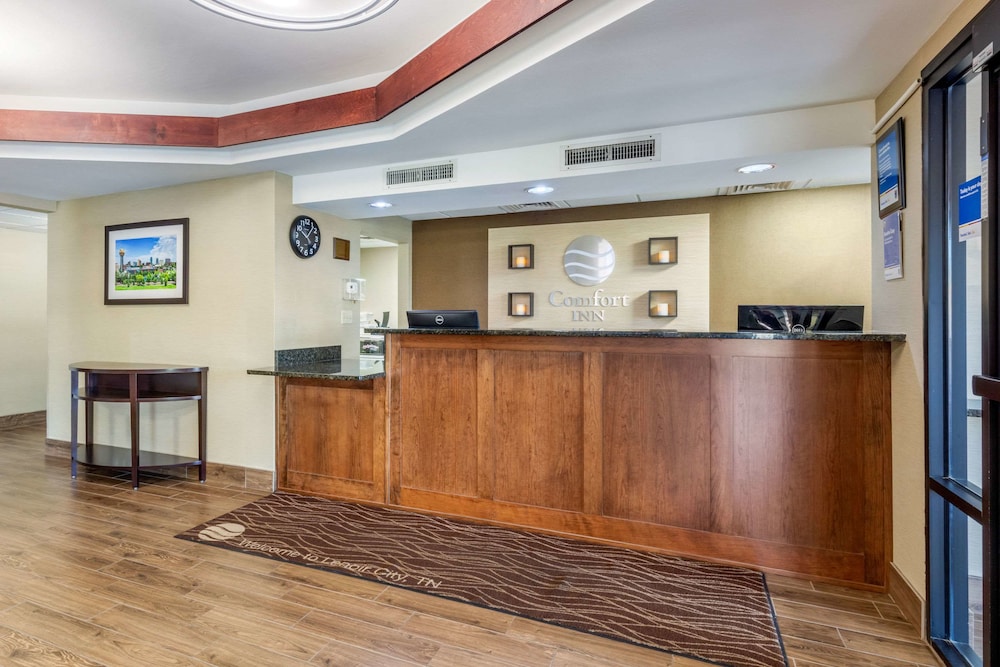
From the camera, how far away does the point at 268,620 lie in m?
2.23

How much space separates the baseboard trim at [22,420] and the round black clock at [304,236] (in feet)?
16.2

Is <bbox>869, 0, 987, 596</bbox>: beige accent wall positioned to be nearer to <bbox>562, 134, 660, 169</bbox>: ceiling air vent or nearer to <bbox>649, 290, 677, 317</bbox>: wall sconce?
<bbox>562, 134, 660, 169</bbox>: ceiling air vent

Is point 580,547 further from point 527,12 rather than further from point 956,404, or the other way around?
point 527,12

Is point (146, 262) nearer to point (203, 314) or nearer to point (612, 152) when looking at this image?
point (203, 314)

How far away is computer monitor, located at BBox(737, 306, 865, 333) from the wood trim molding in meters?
2.89

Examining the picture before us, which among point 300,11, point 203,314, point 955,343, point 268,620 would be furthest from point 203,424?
point 955,343

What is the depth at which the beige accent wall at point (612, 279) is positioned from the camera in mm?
5117

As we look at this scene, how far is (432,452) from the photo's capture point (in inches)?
136

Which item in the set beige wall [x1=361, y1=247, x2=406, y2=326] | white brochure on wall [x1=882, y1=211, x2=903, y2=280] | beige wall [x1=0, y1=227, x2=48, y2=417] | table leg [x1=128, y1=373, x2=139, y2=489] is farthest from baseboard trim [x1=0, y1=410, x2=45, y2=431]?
white brochure on wall [x1=882, y1=211, x2=903, y2=280]

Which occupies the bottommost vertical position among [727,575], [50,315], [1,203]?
[727,575]

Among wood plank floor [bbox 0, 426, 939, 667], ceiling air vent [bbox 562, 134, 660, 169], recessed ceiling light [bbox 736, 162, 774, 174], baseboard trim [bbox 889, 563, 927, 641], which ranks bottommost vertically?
wood plank floor [bbox 0, 426, 939, 667]

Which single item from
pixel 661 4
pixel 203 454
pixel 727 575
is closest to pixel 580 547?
pixel 727 575

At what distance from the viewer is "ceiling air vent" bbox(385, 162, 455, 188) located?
374 centimetres

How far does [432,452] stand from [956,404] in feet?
8.76
